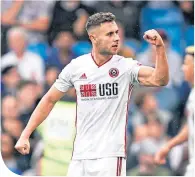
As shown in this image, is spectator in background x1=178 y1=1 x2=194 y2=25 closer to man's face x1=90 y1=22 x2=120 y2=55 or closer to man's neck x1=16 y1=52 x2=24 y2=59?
man's neck x1=16 y1=52 x2=24 y2=59

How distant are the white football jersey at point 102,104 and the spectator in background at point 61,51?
3.49 meters

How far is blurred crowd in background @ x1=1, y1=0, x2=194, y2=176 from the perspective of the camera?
420 inches

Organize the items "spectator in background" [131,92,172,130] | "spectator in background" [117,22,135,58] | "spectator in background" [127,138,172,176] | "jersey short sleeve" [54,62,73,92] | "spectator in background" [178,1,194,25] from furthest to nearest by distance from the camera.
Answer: "spectator in background" [178,1,194,25], "spectator in background" [117,22,135,58], "spectator in background" [131,92,172,130], "spectator in background" [127,138,172,176], "jersey short sleeve" [54,62,73,92]

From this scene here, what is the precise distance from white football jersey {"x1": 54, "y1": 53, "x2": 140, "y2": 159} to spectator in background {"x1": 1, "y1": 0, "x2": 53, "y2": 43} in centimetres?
417

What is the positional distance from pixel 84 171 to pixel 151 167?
367 centimetres

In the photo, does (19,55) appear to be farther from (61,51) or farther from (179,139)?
(179,139)

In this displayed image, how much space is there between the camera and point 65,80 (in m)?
7.41

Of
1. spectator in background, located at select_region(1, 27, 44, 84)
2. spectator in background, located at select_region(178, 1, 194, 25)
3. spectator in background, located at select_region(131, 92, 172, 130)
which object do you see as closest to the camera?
spectator in background, located at select_region(131, 92, 172, 130)

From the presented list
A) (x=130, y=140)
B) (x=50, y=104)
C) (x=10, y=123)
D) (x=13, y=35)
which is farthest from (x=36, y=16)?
(x=50, y=104)

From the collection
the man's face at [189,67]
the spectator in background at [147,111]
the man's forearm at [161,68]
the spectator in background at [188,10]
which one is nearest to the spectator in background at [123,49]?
the spectator in background at [147,111]

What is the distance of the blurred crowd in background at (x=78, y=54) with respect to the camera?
10.7 meters

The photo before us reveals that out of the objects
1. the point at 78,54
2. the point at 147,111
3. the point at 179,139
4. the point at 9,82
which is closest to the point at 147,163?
the point at 147,111

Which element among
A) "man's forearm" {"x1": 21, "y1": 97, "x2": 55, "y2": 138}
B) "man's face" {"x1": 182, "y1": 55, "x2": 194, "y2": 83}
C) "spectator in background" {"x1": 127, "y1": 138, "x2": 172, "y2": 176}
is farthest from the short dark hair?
"spectator in background" {"x1": 127, "y1": 138, "x2": 172, "y2": 176}

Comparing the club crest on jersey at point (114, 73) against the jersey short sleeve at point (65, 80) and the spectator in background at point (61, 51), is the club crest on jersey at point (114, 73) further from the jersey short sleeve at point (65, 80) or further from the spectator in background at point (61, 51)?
the spectator in background at point (61, 51)
